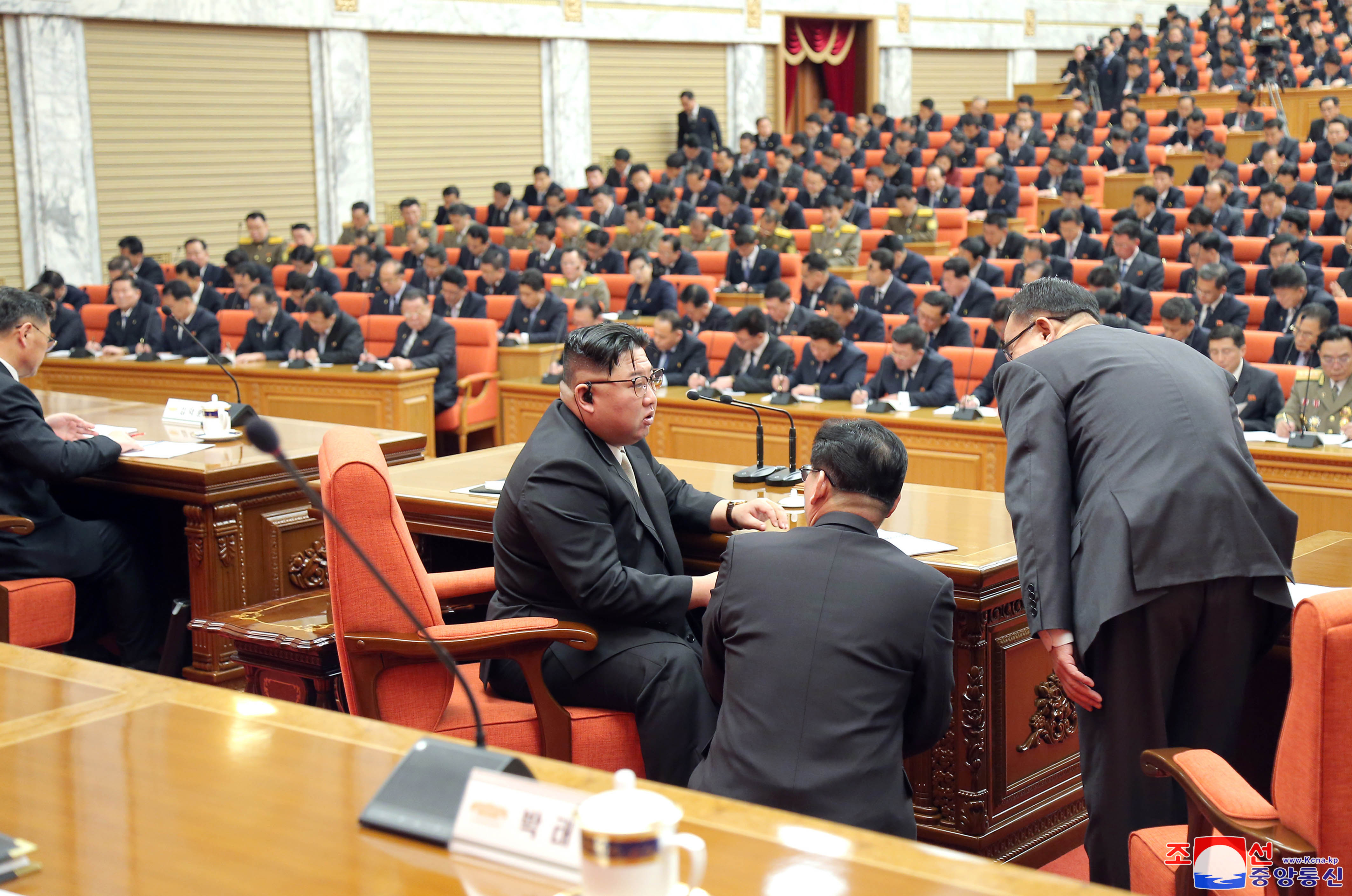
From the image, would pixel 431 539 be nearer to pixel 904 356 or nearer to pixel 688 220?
pixel 904 356

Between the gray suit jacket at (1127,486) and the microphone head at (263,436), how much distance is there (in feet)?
4.16

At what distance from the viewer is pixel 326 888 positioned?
122cm

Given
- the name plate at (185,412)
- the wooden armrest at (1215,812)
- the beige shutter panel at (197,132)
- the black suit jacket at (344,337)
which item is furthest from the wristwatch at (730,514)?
the beige shutter panel at (197,132)

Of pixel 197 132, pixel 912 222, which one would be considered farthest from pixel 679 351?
pixel 197 132

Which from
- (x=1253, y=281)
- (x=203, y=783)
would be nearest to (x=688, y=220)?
(x=1253, y=281)

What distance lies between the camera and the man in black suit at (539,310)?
797 centimetres

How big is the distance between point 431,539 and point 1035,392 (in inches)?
69.4

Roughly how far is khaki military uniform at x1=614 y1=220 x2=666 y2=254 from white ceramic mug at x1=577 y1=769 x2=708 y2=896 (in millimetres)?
9719

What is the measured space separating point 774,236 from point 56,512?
7.30 meters

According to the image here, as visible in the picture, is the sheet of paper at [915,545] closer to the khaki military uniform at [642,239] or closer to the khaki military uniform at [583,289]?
the khaki military uniform at [583,289]

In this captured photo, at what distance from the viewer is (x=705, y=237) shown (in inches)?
417

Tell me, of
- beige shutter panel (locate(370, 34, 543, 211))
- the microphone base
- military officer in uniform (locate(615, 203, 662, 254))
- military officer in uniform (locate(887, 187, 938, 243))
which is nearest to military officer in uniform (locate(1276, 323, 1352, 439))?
the microphone base

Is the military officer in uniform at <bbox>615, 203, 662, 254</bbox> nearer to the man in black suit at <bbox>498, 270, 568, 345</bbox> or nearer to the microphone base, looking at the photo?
the man in black suit at <bbox>498, 270, 568, 345</bbox>

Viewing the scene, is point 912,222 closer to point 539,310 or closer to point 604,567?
point 539,310
